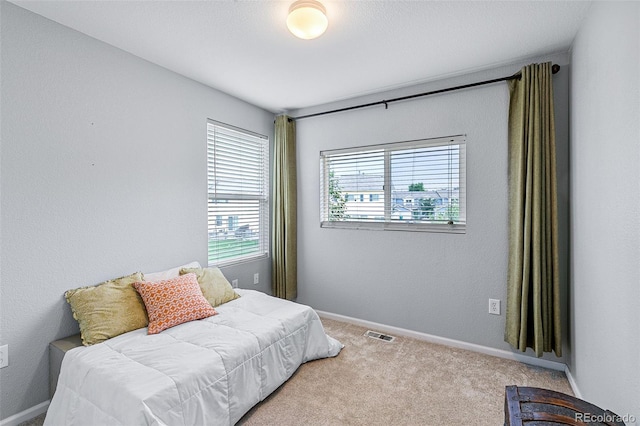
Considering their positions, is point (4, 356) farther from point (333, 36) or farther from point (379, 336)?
point (333, 36)

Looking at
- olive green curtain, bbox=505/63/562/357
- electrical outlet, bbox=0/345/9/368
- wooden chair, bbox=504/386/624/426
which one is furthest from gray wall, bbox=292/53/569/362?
electrical outlet, bbox=0/345/9/368

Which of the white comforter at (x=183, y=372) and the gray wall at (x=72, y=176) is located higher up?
the gray wall at (x=72, y=176)

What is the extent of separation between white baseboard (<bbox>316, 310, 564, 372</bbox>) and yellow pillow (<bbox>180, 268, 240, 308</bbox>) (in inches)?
53.1

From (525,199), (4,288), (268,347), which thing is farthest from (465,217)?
(4,288)

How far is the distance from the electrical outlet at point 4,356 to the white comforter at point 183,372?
0.39 meters

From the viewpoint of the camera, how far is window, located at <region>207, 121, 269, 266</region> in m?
3.14

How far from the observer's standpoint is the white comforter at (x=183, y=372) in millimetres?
1442

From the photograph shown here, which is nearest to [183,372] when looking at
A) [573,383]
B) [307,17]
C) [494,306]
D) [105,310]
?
[105,310]

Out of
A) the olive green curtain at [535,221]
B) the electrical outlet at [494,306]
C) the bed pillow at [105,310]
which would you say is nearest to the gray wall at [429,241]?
the electrical outlet at [494,306]

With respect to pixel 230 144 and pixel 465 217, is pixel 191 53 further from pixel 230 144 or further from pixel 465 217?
pixel 465 217

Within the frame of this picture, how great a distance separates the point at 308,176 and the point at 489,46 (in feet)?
7.09

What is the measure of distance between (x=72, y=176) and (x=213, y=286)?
1.29 metres

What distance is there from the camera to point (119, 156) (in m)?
2.33

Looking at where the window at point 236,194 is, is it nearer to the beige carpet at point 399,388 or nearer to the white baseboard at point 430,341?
the white baseboard at point 430,341
